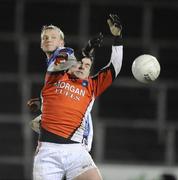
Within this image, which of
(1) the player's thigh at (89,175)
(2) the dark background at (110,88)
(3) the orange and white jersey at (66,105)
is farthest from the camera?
(2) the dark background at (110,88)

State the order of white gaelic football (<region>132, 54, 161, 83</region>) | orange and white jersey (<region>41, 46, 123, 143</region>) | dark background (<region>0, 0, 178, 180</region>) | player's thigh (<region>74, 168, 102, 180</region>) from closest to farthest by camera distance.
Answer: player's thigh (<region>74, 168, 102, 180</region>)
orange and white jersey (<region>41, 46, 123, 143</region>)
white gaelic football (<region>132, 54, 161, 83</region>)
dark background (<region>0, 0, 178, 180</region>)

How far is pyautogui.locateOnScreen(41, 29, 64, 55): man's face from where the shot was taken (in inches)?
187

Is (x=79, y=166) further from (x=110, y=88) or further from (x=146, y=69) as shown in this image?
(x=110, y=88)

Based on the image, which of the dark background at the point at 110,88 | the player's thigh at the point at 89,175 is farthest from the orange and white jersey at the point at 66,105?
the dark background at the point at 110,88

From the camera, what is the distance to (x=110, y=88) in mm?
9398

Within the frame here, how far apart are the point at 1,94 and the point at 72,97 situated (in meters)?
4.70

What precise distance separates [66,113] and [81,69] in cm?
33

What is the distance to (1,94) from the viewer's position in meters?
9.27

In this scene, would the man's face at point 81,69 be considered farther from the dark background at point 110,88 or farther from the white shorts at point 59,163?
the dark background at point 110,88

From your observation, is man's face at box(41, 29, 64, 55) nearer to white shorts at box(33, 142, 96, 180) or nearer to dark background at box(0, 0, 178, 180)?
white shorts at box(33, 142, 96, 180)

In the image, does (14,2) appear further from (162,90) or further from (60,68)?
(60,68)

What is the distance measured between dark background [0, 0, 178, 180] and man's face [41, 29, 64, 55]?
4.10m

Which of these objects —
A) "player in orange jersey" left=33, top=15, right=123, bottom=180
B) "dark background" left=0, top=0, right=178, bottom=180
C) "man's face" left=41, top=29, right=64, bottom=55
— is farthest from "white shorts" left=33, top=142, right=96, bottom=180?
"dark background" left=0, top=0, right=178, bottom=180

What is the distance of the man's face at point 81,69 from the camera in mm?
4750
